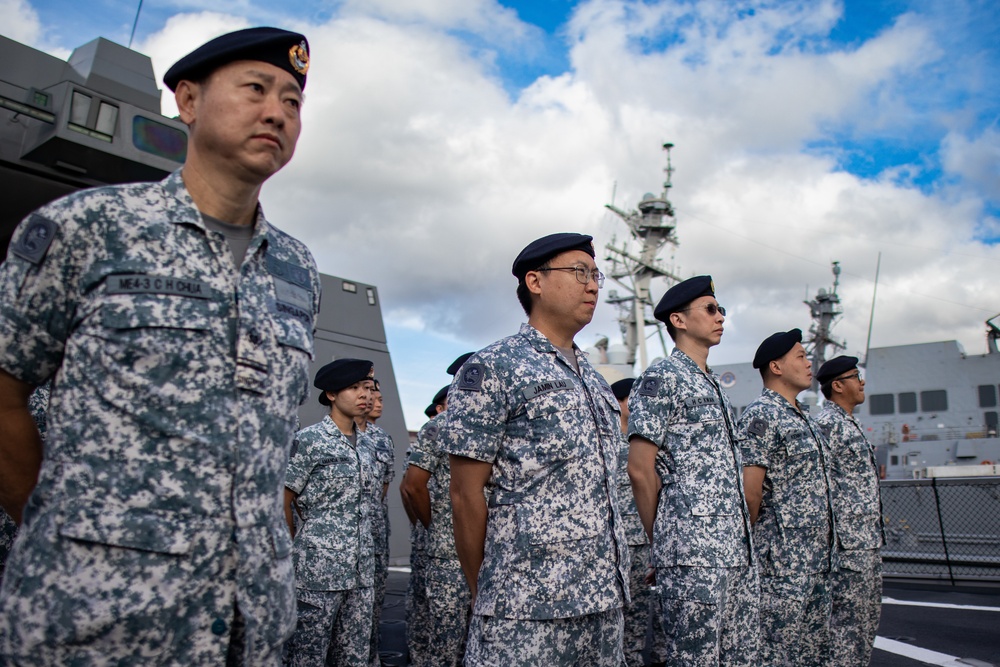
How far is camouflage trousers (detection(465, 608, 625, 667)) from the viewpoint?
226 centimetres

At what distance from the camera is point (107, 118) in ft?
11.1

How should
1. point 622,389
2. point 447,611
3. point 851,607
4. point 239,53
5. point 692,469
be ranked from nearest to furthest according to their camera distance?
point 239,53, point 692,469, point 851,607, point 447,611, point 622,389

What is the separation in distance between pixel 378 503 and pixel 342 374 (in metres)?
0.98

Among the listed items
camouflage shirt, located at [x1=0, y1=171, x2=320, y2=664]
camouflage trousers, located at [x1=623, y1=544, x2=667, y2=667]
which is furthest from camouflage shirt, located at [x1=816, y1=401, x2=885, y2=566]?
camouflage shirt, located at [x1=0, y1=171, x2=320, y2=664]

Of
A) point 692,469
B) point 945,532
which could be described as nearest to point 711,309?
point 692,469

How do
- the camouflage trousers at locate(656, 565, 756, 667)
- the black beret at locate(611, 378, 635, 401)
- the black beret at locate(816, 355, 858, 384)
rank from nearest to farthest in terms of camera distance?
A: 1. the camouflage trousers at locate(656, 565, 756, 667)
2. the black beret at locate(816, 355, 858, 384)
3. the black beret at locate(611, 378, 635, 401)

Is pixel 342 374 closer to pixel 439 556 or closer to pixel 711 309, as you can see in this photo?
pixel 439 556

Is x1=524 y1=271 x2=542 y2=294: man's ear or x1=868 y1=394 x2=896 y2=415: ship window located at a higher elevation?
x1=868 y1=394 x2=896 y2=415: ship window

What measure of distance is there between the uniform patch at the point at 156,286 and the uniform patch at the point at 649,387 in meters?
2.32

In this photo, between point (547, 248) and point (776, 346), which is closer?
point (547, 248)

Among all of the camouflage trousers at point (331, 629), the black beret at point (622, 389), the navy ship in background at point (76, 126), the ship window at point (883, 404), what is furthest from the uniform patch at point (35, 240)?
the ship window at point (883, 404)

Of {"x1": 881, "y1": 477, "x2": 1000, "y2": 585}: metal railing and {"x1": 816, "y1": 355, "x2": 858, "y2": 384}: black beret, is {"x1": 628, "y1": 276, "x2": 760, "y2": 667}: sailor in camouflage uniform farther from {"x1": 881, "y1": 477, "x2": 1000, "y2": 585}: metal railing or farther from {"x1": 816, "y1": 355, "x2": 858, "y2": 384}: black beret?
{"x1": 881, "y1": 477, "x2": 1000, "y2": 585}: metal railing

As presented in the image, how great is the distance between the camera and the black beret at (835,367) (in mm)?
5512

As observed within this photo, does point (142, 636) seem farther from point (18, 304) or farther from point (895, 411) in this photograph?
point (895, 411)
